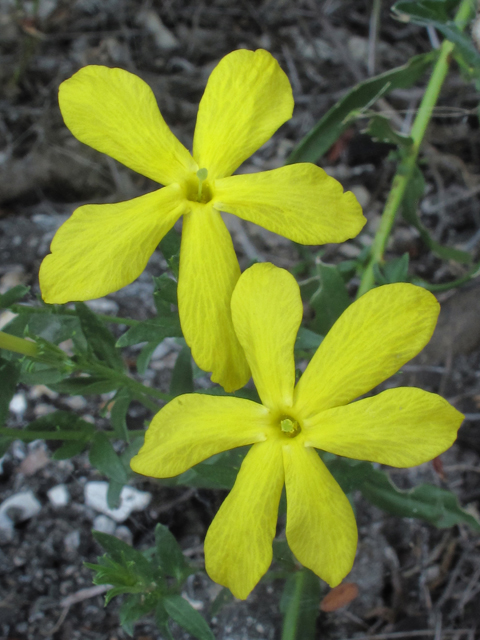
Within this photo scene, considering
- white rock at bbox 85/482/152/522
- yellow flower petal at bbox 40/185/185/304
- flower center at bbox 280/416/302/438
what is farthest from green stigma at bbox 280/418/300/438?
white rock at bbox 85/482/152/522

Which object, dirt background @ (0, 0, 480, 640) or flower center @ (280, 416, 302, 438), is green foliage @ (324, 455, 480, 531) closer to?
dirt background @ (0, 0, 480, 640)

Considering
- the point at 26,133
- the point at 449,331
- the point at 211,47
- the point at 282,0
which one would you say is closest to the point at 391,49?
the point at 282,0

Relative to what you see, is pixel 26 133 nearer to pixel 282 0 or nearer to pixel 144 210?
pixel 282 0

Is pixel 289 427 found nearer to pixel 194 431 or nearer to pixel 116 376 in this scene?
pixel 194 431

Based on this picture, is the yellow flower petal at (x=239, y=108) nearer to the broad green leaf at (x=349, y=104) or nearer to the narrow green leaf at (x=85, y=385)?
the narrow green leaf at (x=85, y=385)

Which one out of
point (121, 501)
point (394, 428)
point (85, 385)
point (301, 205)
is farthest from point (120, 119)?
point (121, 501)

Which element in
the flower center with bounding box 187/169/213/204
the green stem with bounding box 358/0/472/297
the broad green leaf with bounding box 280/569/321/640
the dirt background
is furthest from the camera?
the green stem with bounding box 358/0/472/297

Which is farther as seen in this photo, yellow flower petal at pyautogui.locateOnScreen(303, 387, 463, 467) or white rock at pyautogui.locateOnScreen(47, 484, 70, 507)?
white rock at pyautogui.locateOnScreen(47, 484, 70, 507)

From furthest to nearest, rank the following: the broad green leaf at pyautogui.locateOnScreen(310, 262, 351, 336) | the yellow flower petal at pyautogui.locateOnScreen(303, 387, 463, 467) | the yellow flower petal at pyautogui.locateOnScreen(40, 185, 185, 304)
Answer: the broad green leaf at pyautogui.locateOnScreen(310, 262, 351, 336)
the yellow flower petal at pyautogui.locateOnScreen(40, 185, 185, 304)
the yellow flower petal at pyautogui.locateOnScreen(303, 387, 463, 467)
